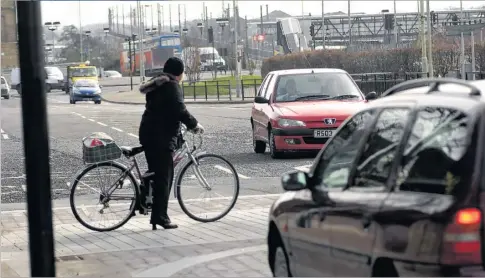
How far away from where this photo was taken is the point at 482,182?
4672mm

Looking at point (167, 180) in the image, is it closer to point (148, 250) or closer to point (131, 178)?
point (131, 178)

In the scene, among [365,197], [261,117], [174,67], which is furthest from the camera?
[261,117]

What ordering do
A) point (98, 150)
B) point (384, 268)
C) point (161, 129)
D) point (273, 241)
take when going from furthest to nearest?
point (98, 150)
point (161, 129)
point (273, 241)
point (384, 268)

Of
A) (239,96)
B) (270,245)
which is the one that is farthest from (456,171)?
(239,96)

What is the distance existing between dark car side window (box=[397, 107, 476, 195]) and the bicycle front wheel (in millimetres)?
5679

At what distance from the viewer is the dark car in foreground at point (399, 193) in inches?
184

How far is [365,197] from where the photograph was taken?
17.7 ft

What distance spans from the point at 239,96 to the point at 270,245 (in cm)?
4804

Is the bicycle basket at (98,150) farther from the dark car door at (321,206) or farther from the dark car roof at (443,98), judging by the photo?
the dark car roof at (443,98)

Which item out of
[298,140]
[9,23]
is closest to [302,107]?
[298,140]

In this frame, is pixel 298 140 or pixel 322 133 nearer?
pixel 322 133

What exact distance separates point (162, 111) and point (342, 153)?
462cm

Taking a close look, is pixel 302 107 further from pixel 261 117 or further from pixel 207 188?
pixel 207 188

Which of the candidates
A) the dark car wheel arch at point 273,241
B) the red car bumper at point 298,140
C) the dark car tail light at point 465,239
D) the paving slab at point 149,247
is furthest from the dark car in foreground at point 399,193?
the red car bumper at point 298,140
